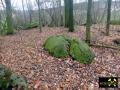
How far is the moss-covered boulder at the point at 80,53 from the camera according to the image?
9.77 m

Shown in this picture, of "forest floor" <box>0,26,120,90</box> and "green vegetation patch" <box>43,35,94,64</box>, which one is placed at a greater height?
"green vegetation patch" <box>43,35,94,64</box>

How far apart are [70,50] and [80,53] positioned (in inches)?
20.1

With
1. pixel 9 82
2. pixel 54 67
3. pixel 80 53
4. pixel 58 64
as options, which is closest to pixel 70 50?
pixel 80 53

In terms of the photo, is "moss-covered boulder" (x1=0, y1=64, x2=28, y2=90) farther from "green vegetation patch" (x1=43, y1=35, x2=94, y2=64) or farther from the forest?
"green vegetation patch" (x1=43, y1=35, x2=94, y2=64)

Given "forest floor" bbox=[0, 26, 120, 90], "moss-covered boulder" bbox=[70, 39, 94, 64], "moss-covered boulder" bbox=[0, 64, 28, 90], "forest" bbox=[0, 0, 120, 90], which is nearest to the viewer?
"moss-covered boulder" bbox=[0, 64, 28, 90]

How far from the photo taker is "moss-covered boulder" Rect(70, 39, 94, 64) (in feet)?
32.1

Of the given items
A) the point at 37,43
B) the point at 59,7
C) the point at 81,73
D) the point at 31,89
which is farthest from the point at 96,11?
the point at 31,89

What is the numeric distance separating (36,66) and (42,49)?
198cm

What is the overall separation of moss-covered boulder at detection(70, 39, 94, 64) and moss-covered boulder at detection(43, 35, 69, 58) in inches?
11.6

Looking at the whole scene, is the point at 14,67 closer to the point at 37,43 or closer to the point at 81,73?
the point at 81,73

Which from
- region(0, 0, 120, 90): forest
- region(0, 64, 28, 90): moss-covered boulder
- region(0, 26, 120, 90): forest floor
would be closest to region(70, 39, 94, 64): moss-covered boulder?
region(0, 0, 120, 90): forest

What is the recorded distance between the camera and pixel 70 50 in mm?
10125

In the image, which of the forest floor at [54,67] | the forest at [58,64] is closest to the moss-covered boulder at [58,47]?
the forest at [58,64]

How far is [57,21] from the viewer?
25281mm
